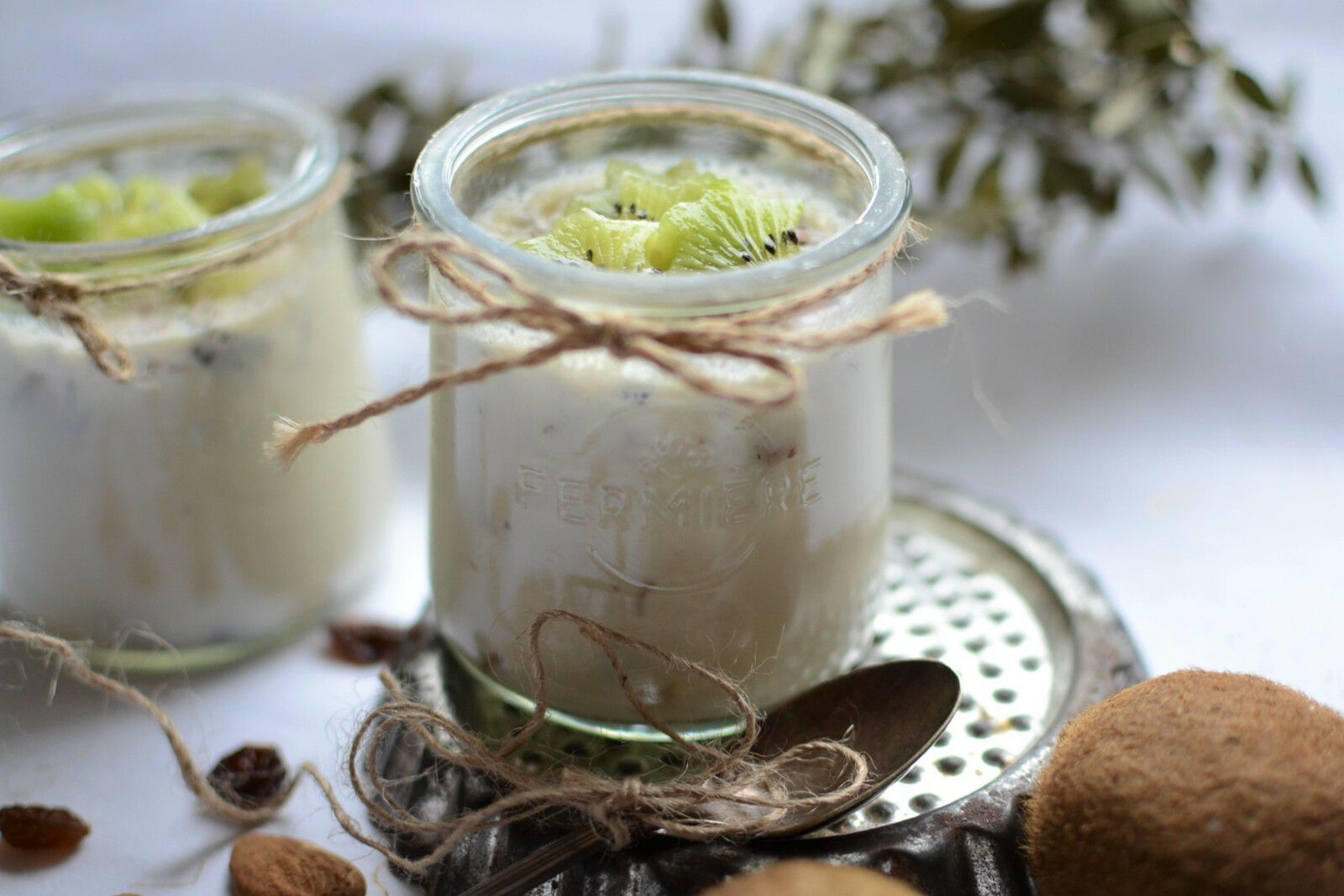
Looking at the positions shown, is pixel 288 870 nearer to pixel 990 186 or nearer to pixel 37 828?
pixel 37 828

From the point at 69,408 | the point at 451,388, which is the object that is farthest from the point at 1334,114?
the point at 69,408

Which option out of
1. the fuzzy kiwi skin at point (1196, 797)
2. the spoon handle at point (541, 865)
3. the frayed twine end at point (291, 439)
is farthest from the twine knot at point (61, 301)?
the fuzzy kiwi skin at point (1196, 797)

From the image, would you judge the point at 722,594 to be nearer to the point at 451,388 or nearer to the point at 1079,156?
the point at 451,388

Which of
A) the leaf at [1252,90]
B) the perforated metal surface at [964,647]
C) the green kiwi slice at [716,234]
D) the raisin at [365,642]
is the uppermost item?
the green kiwi slice at [716,234]

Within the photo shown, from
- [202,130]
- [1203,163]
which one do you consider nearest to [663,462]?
[202,130]

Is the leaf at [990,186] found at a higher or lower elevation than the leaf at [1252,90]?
lower

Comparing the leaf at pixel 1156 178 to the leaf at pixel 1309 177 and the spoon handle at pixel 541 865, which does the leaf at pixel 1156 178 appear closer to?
the leaf at pixel 1309 177
